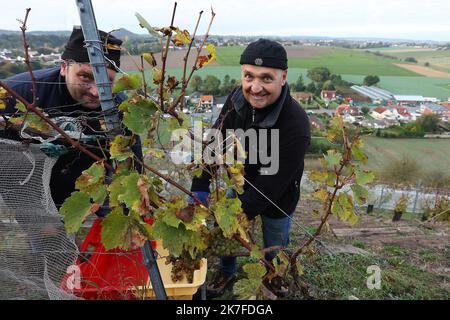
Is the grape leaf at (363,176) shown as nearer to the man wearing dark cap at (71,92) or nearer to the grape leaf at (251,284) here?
the grape leaf at (251,284)

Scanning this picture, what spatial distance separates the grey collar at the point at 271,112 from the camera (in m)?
2.34

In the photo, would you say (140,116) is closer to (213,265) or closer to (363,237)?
(213,265)

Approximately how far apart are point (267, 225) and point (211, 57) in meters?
1.72

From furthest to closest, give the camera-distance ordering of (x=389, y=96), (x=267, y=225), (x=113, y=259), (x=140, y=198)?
(x=389, y=96)
(x=267, y=225)
(x=113, y=259)
(x=140, y=198)

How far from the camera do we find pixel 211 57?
1.36 metres

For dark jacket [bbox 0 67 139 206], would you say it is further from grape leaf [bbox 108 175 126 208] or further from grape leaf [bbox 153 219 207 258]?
grape leaf [bbox 153 219 207 258]

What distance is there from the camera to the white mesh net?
1.66 m

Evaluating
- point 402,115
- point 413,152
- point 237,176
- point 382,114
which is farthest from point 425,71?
point 237,176

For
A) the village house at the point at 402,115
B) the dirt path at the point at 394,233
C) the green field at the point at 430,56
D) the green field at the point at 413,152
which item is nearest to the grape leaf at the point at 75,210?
the dirt path at the point at 394,233

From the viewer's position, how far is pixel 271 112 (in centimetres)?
237

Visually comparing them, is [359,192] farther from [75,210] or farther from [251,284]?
[75,210]

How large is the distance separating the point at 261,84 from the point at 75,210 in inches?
55.9

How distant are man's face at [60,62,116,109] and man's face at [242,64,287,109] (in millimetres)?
869
